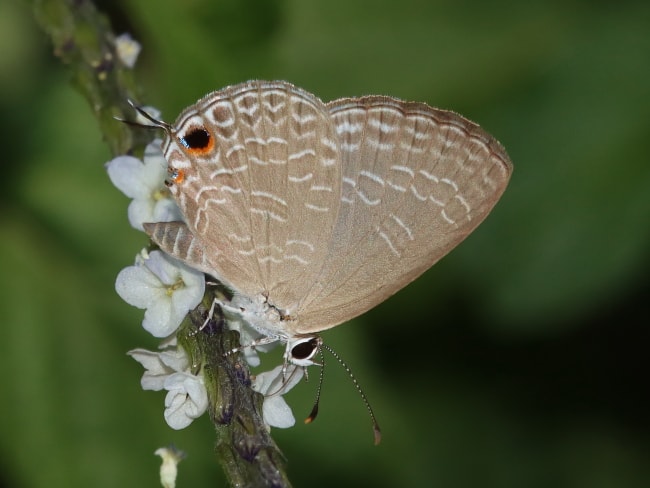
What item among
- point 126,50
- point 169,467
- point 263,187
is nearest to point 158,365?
point 169,467

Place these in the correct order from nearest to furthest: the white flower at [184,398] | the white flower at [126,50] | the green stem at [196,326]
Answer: the green stem at [196,326]
the white flower at [184,398]
the white flower at [126,50]

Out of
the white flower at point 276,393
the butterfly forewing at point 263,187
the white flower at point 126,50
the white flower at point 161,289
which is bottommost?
the white flower at point 276,393

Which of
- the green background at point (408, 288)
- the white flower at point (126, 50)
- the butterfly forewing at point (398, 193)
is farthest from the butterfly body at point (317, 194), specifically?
the green background at point (408, 288)

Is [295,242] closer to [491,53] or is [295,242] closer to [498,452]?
[491,53]

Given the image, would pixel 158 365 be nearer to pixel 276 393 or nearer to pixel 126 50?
pixel 276 393

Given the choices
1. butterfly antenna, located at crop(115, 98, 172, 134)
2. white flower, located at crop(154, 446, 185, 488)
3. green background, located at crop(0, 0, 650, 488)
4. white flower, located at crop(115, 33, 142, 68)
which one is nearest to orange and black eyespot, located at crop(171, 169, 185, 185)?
butterfly antenna, located at crop(115, 98, 172, 134)

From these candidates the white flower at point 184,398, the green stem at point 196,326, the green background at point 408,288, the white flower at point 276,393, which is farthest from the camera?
the green background at point 408,288

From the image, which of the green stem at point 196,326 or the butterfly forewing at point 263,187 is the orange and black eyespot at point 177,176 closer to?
the butterfly forewing at point 263,187
